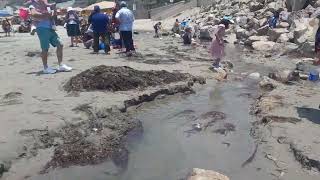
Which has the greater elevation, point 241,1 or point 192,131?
point 241,1

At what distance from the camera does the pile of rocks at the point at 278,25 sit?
56.4 feet

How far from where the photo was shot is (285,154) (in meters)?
5.76

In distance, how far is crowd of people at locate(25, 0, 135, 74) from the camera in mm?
9609

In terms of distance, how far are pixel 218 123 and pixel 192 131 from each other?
1.88ft

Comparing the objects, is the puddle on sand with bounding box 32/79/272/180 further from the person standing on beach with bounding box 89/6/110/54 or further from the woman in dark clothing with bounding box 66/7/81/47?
the woman in dark clothing with bounding box 66/7/81/47

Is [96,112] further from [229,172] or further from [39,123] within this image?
[229,172]

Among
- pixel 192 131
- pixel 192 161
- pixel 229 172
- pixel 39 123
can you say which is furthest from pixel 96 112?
pixel 229 172

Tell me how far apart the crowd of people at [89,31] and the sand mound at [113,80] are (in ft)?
4.31

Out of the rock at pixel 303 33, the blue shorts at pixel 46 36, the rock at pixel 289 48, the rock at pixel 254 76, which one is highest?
the blue shorts at pixel 46 36

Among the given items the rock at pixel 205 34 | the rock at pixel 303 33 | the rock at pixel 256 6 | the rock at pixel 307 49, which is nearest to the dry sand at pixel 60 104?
the rock at pixel 307 49

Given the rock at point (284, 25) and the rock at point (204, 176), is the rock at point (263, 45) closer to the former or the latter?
the rock at point (284, 25)

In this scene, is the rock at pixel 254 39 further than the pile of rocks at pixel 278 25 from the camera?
Yes

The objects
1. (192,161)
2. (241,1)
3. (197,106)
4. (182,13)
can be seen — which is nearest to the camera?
(192,161)

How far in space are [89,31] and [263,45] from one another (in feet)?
23.1
